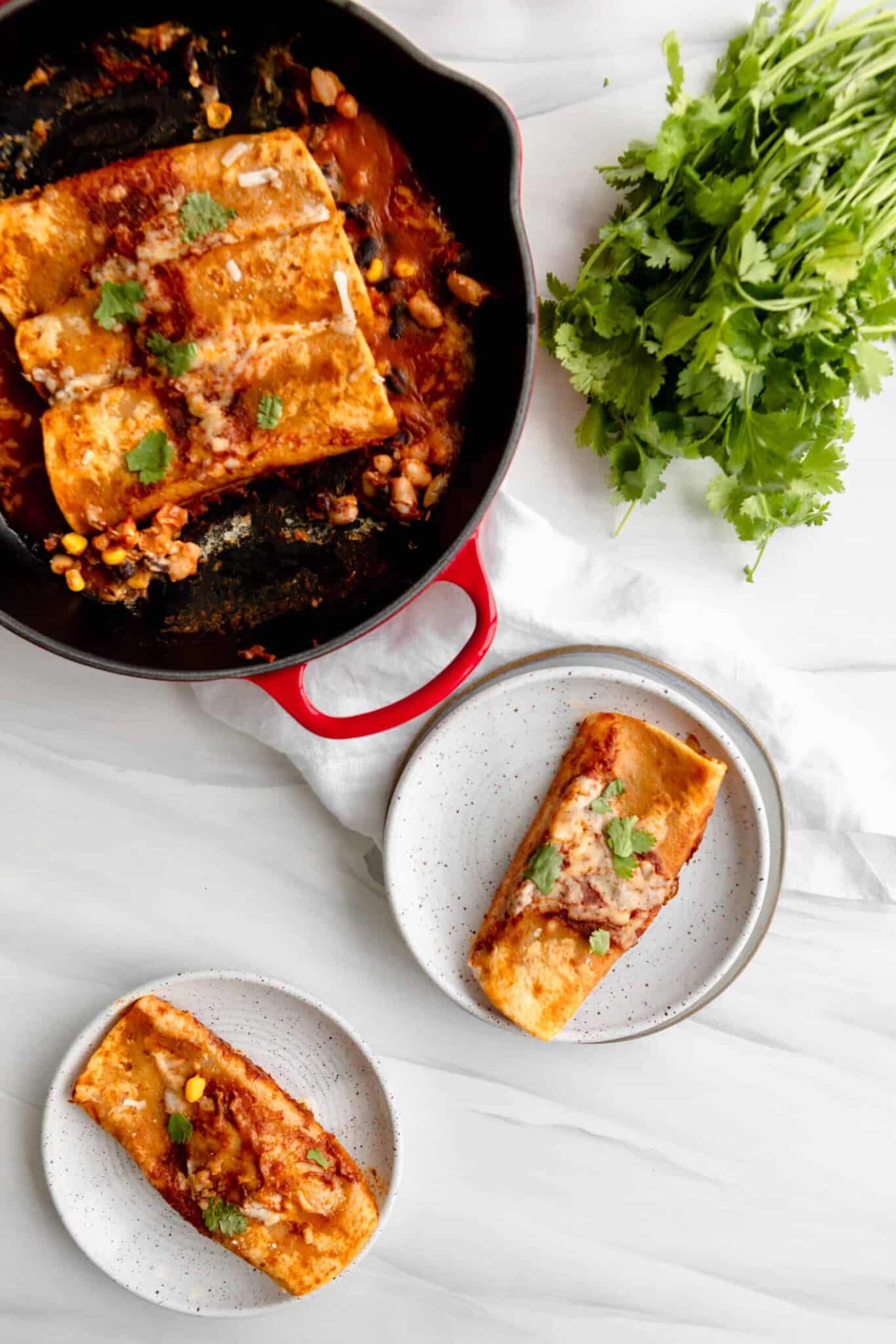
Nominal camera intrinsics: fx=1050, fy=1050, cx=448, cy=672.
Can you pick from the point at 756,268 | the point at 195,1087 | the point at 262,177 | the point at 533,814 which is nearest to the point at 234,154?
the point at 262,177

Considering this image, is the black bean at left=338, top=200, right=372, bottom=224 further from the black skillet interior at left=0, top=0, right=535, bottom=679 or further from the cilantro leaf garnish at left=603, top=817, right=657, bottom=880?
the cilantro leaf garnish at left=603, top=817, right=657, bottom=880

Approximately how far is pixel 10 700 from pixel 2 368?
0.98 metres

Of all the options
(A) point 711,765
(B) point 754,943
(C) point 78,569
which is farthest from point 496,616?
(B) point 754,943

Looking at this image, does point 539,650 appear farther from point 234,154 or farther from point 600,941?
point 234,154

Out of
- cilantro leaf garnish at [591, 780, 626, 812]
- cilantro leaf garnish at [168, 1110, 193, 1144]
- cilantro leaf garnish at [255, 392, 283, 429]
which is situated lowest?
cilantro leaf garnish at [168, 1110, 193, 1144]

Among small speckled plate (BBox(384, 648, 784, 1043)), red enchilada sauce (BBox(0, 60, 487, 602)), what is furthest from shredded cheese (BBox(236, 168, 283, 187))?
small speckled plate (BBox(384, 648, 784, 1043))

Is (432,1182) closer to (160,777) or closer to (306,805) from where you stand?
(306,805)

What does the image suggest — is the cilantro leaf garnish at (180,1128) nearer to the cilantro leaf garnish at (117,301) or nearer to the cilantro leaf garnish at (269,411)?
the cilantro leaf garnish at (269,411)

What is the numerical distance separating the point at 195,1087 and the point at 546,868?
1.24 m

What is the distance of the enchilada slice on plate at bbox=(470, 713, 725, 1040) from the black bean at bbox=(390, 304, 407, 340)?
1226 millimetres

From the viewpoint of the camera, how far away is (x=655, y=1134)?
3.52m

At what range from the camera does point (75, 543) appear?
2.82 meters

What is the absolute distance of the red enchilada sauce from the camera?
9.27ft

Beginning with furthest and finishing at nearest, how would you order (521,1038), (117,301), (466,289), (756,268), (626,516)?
1. (521,1038)
2. (626,516)
3. (466,289)
4. (117,301)
5. (756,268)
